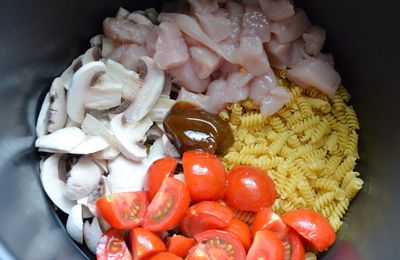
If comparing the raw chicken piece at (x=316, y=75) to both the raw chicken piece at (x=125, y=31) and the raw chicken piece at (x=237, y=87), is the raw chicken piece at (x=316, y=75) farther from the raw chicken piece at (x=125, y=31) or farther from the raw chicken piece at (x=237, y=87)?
the raw chicken piece at (x=125, y=31)

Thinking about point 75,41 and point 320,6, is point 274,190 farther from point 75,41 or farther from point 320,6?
point 75,41

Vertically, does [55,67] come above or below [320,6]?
below

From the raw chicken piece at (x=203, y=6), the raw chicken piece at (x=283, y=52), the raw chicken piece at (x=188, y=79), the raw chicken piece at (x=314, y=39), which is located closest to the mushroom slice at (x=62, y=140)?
the raw chicken piece at (x=188, y=79)

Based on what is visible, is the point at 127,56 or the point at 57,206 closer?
the point at 57,206

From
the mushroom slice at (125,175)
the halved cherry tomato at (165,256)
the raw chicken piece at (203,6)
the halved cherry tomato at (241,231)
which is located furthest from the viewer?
the raw chicken piece at (203,6)

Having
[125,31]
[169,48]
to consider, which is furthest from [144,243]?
[125,31]

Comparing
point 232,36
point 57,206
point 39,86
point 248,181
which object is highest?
point 232,36

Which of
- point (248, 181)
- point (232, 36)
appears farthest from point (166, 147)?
point (232, 36)
